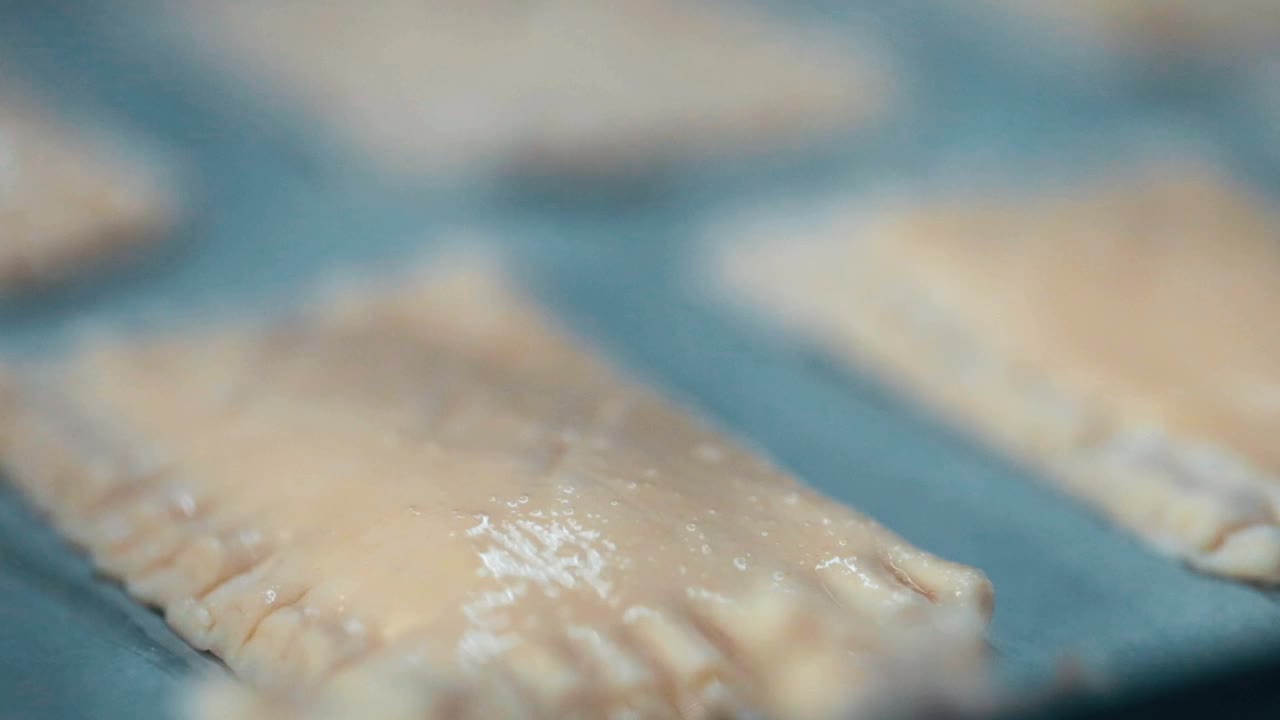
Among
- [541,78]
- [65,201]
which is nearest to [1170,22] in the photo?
[541,78]

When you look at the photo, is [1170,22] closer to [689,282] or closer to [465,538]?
[689,282]

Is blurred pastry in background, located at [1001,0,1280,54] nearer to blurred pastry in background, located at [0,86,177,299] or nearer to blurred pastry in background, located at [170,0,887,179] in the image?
blurred pastry in background, located at [170,0,887,179]

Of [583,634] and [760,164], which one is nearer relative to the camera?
[583,634]

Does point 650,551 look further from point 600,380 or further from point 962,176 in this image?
point 962,176

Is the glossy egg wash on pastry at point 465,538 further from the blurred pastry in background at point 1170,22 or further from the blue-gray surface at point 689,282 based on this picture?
the blurred pastry in background at point 1170,22

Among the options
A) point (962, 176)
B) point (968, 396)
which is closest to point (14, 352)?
A: point (968, 396)
